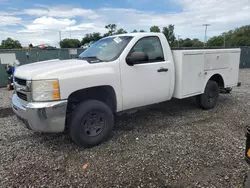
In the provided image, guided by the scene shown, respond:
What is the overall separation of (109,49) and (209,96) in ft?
9.72

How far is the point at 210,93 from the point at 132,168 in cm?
329

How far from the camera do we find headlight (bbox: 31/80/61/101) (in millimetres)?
2721

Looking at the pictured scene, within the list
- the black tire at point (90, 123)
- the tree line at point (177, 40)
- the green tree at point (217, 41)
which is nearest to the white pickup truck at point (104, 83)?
the black tire at point (90, 123)

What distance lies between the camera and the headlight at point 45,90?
2721 mm

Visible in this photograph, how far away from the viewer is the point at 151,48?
392 centimetres

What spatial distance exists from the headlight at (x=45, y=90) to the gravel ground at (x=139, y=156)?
97cm

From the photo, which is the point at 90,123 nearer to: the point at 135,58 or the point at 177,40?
the point at 135,58

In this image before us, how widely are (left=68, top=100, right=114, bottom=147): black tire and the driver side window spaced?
1.33m

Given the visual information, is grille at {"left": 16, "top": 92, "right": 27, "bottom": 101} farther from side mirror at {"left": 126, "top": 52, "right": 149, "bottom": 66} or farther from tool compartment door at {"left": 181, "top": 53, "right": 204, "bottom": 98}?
tool compartment door at {"left": 181, "top": 53, "right": 204, "bottom": 98}

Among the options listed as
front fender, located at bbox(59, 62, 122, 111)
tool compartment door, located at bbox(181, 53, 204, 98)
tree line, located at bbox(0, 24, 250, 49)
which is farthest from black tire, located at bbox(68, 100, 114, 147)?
tree line, located at bbox(0, 24, 250, 49)

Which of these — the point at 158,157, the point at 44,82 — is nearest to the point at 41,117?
the point at 44,82

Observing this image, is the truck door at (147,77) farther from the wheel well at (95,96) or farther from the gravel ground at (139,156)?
the gravel ground at (139,156)

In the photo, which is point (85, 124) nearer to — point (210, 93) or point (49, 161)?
point (49, 161)

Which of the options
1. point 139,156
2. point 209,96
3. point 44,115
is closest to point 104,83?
point 44,115
